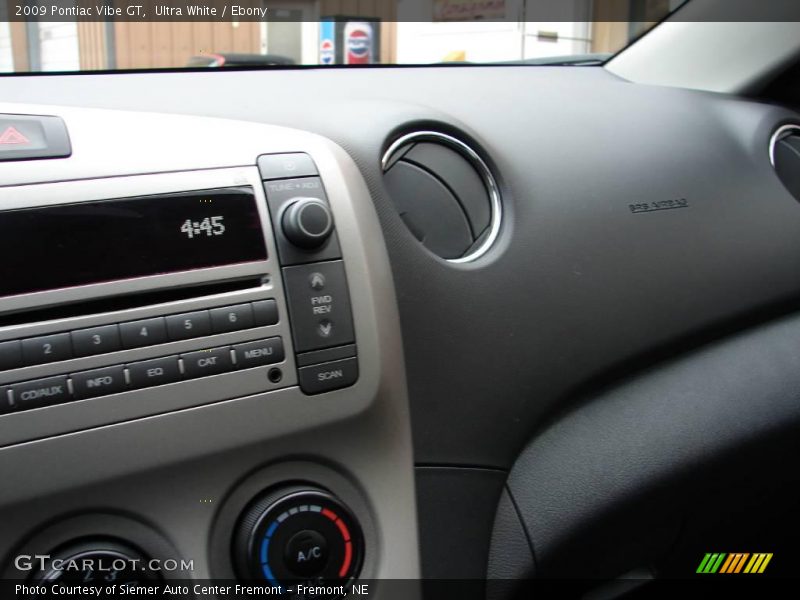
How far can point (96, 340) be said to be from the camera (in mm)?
864

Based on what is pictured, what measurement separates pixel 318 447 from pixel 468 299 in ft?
1.17

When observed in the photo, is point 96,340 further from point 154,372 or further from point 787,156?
point 787,156

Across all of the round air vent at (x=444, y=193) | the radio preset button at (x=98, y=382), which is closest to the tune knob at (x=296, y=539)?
the radio preset button at (x=98, y=382)

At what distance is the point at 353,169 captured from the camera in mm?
1091

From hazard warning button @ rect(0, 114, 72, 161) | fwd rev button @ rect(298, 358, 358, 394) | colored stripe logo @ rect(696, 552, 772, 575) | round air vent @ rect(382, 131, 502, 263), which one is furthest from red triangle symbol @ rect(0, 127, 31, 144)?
colored stripe logo @ rect(696, 552, 772, 575)

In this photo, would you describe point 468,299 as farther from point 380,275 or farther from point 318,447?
point 318,447

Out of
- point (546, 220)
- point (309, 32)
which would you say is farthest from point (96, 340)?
point (309, 32)

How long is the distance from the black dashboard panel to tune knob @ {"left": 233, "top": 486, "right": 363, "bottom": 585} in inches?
8.5

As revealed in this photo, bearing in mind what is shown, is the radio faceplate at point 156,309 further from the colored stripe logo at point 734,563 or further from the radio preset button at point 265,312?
the colored stripe logo at point 734,563

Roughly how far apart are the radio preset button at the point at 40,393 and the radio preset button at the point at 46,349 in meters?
0.02

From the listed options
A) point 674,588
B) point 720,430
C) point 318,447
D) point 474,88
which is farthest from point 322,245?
point 674,588

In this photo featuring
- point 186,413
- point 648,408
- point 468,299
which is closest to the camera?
point 186,413

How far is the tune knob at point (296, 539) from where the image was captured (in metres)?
0.95

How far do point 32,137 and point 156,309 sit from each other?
9.4 inches
